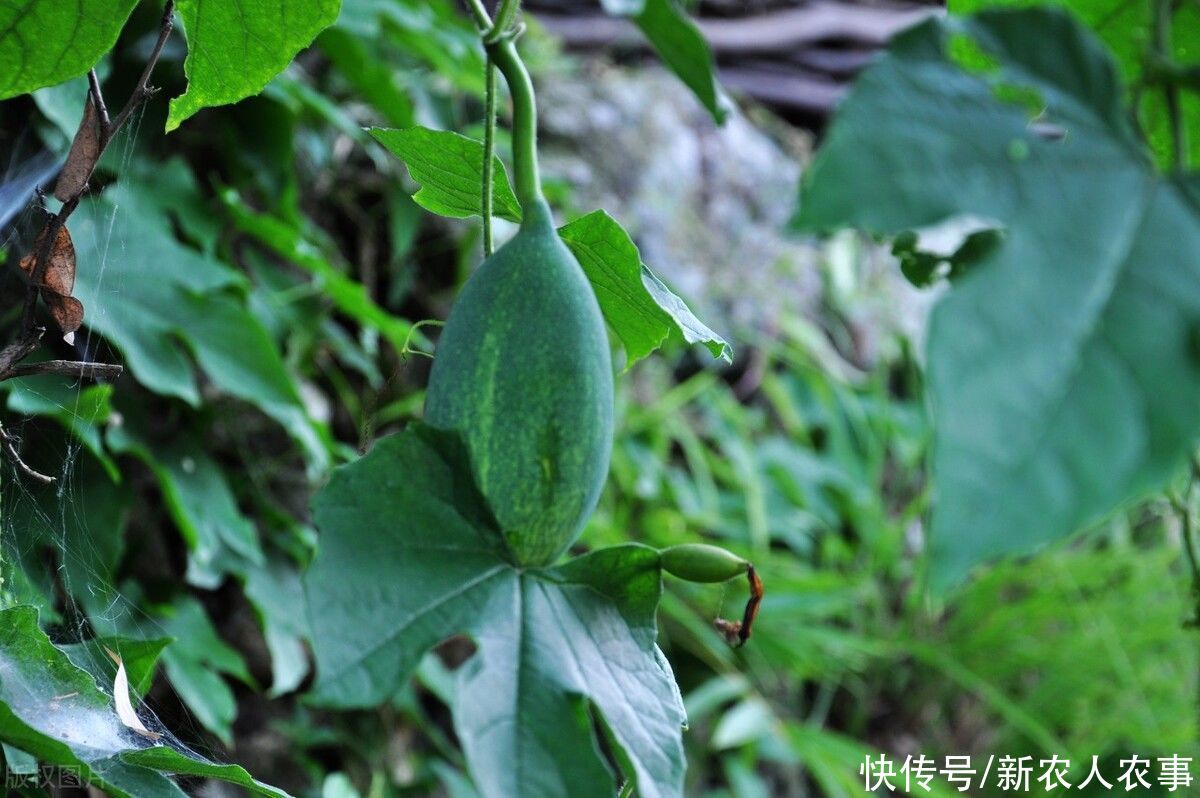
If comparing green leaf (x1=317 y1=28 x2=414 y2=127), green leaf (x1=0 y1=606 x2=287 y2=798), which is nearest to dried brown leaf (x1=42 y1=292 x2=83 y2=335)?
green leaf (x1=0 y1=606 x2=287 y2=798)

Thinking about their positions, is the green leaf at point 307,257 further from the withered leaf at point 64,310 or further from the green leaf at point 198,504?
the withered leaf at point 64,310

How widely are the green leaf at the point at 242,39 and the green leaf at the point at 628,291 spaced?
118 millimetres

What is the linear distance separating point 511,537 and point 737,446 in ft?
5.82

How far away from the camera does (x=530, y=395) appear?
30 centimetres

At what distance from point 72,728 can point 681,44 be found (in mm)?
353

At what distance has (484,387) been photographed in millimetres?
300

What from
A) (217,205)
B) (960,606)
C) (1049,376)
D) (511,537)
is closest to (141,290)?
(217,205)

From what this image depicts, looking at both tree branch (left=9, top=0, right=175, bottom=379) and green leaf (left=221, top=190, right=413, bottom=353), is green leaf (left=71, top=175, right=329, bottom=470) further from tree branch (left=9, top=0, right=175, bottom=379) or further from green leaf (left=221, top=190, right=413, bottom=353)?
tree branch (left=9, top=0, right=175, bottom=379)

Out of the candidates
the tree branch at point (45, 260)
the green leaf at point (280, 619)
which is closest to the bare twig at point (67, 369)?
the tree branch at point (45, 260)

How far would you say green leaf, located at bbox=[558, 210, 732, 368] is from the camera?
1.24ft

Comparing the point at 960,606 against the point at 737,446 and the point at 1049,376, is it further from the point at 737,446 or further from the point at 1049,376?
the point at 1049,376

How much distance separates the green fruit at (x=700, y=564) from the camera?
33 centimetres

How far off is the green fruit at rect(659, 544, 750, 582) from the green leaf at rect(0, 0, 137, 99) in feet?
0.86

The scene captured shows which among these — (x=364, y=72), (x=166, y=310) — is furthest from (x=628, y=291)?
(x=364, y=72)
